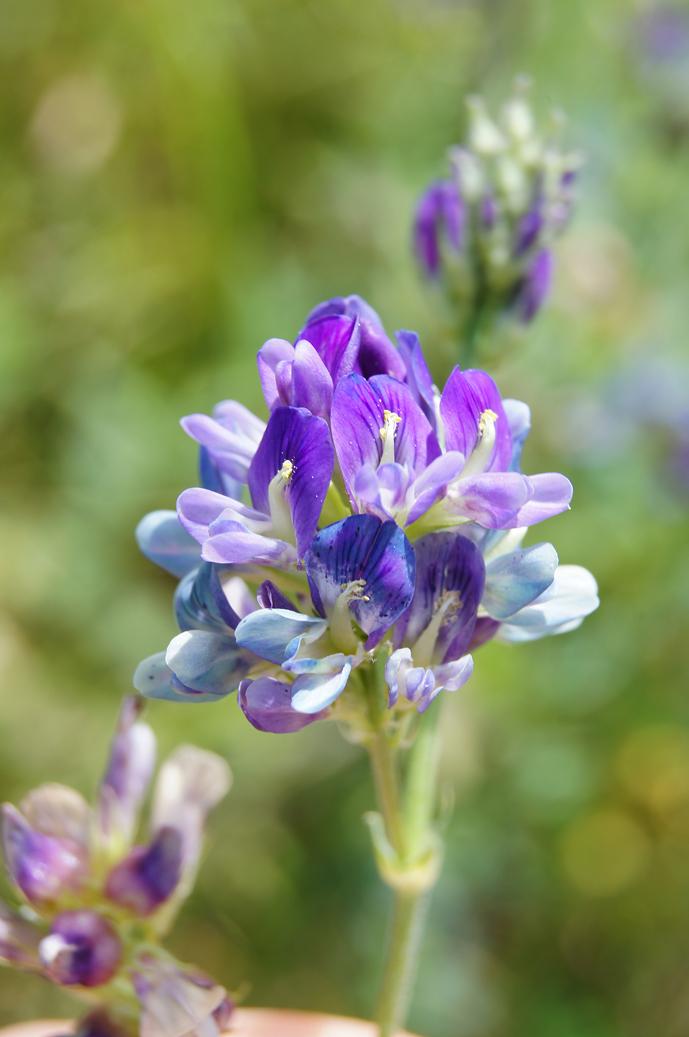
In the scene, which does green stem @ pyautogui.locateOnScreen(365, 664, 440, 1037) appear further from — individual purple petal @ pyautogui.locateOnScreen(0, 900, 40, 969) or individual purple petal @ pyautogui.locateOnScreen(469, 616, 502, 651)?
individual purple petal @ pyautogui.locateOnScreen(0, 900, 40, 969)

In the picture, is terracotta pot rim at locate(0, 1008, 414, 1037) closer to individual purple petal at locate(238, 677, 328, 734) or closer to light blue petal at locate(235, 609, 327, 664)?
individual purple petal at locate(238, 677, 328, 734)

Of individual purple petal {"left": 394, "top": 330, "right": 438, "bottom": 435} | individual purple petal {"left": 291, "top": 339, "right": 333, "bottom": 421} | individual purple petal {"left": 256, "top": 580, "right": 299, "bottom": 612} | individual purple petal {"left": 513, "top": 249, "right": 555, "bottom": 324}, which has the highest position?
individual purple petal {"left": 513, "top": 249, "right": 555, "bottom": 324}

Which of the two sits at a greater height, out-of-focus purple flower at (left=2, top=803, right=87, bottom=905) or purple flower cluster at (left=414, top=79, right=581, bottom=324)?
purple flower cluster at (left=414, top=79, right=581, bottom=324)

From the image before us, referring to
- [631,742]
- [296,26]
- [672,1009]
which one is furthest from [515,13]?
[672,1009]

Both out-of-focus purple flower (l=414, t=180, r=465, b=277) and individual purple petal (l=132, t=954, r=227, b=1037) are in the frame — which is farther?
out-of-focus purple flower (l=414, t=180, r=465, b=277)

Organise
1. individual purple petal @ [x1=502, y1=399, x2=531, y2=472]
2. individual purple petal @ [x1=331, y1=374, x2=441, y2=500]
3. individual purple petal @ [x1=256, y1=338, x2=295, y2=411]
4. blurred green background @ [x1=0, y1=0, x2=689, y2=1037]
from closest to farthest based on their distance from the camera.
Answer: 1. individual purple petal @ [x1=331, y1=374, x2=441, y2=500]
2. individual purple petal @ [x1=256, y1=338, x2=295, y2=411]
3. individual purple petal @ [x1=502, y1=399, x2=531, y2=472]
4. blurred green background @ [x1=0, y1=0, x2=689, y2=1037]

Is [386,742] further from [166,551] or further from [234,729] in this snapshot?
[234,729]

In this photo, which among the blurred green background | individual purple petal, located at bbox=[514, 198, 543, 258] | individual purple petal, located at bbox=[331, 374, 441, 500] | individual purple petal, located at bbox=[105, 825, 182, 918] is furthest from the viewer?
the blurred green background

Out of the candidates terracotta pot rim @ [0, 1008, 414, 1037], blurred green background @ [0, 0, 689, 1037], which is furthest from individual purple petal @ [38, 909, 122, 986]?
blurred green background @ [0, 0, 689, 1037]
